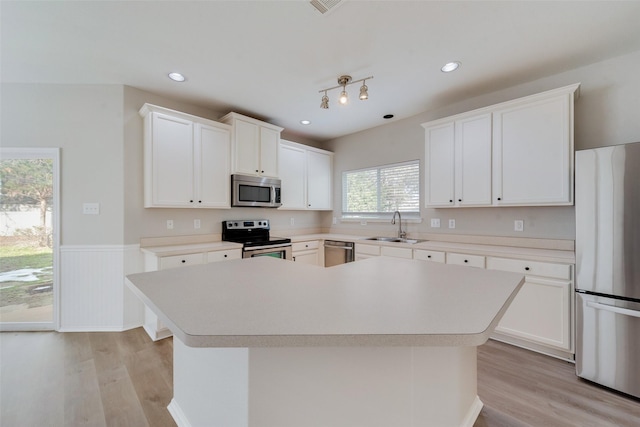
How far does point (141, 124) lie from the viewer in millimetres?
2994

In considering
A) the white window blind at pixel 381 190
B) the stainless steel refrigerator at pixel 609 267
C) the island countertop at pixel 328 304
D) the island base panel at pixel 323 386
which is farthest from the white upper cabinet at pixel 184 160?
the stainless steel refrigerator at pixel 609 267

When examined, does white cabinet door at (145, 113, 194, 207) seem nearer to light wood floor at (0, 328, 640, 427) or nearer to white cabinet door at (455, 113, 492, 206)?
light wood floor at (0, 328, 640, 427)

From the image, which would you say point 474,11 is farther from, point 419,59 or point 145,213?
point 145,213

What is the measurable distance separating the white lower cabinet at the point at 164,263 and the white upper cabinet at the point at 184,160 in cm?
61

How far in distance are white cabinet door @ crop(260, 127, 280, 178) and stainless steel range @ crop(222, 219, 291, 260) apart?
2.46 ft

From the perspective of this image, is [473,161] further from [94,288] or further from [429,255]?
[94,288]

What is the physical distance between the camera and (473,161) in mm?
2891

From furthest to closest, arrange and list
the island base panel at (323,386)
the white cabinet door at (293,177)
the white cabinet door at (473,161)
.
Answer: the white cabinet door at (293,177)
the white cabinet door at (473,161)
the island base panel at (323,386)

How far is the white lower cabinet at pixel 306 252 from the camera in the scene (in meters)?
3.78

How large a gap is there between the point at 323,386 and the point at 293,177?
349 centimetres

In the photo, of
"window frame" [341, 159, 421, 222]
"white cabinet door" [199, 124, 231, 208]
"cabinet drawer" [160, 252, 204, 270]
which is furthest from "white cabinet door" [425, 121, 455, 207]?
"cabinet drawer" [160, 252, 204, 270]

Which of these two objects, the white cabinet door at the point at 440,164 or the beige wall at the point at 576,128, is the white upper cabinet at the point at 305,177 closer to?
the beige wall at the point at 576,128

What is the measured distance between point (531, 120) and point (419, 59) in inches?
48.1

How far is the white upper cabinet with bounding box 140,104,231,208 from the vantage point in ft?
9.38
